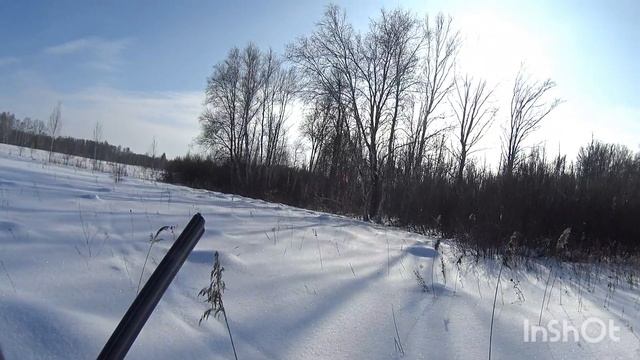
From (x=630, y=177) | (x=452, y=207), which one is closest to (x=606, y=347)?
(x=452, y=207)

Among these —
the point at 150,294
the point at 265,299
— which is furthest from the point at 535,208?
the point at 150,294

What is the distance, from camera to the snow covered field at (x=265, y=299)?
6.28 ft

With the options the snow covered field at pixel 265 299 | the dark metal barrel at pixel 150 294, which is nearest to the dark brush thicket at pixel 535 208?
the snow covered field at pixel 265 299

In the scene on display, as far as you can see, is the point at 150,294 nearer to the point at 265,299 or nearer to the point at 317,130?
the point at 265,299

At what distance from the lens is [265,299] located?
8.58ft

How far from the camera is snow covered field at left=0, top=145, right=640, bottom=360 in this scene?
1.91m

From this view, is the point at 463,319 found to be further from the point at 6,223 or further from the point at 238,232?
the point at 6,223

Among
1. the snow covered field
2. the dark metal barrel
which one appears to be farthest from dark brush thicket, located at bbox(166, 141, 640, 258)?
the dark metal barrel

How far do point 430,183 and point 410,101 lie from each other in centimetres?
445

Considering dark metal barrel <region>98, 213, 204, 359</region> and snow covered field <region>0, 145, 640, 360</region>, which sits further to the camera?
snow covered field <region>0, 145, 640, 360</region>

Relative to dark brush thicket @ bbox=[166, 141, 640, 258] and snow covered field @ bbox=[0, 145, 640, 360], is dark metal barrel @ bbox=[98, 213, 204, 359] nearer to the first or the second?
snow covered field @ bbox=[0, 145, 640, 360]

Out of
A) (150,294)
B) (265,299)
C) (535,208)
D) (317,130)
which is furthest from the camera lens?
(317,130)

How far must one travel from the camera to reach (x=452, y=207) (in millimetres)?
11117

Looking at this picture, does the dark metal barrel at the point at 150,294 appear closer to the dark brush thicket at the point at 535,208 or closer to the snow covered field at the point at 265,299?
the snow covered field at the point at 265,299
